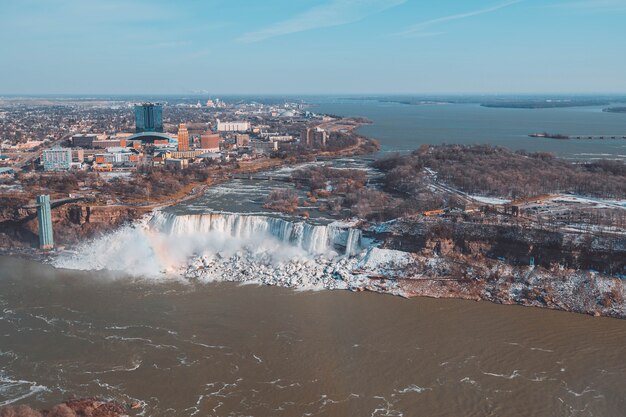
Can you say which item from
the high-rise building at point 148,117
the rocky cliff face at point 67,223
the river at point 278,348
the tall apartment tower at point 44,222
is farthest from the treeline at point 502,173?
the high-rise building at point 148,117

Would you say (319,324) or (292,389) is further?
(319,324)

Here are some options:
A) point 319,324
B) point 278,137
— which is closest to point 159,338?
point 319,324

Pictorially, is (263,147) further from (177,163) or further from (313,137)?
(177,163)

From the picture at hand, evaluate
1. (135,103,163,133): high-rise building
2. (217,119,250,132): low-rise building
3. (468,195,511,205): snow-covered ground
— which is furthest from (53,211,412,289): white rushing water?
(217,119,250,132): low-rise building

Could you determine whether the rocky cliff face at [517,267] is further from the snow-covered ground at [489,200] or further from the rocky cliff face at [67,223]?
the rocky cliff face at [67,223]

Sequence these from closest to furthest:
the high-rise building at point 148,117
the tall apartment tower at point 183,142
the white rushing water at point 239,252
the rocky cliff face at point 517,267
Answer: the rocky cliff face at point 517,267
the white rushing water at point 239,252
the tall apartment tower at point 183,142
the high-rise building at point 148,117

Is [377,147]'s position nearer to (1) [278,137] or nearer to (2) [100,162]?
(1) [278,137]

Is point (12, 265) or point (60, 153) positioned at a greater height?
point (60, 153)
